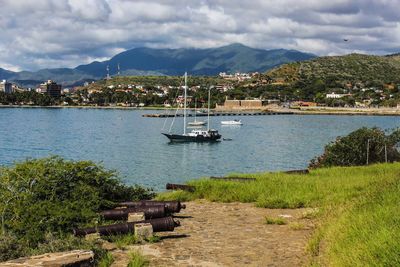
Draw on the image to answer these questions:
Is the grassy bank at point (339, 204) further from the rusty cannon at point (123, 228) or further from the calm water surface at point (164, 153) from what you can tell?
the calm water surface at point (164, 153)

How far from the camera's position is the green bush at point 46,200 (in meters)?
10.1

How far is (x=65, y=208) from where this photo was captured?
1093 centimetres

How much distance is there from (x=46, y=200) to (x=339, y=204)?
256 inches

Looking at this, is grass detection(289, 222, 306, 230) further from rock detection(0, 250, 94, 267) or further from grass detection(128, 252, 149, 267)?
rock detection(0, 250, 94, 267)

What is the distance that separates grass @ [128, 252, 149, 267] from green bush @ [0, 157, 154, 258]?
125 centimetres

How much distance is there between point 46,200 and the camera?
1112 centimetres

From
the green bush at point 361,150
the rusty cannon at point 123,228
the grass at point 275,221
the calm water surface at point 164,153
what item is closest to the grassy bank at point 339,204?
the grass at point 275,221

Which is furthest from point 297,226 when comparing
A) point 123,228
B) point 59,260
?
point 59,260

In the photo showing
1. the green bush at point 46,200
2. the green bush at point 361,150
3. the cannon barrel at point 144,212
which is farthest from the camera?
the green bush at point 361,150

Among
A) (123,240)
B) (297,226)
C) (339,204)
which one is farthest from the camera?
(339,204)

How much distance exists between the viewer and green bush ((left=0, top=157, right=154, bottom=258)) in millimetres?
10062

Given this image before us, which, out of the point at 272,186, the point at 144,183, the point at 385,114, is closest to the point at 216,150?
the point at 144,183

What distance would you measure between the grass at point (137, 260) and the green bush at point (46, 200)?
1248 millimetres

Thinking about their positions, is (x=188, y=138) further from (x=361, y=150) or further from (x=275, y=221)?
(x=275, y=221)
